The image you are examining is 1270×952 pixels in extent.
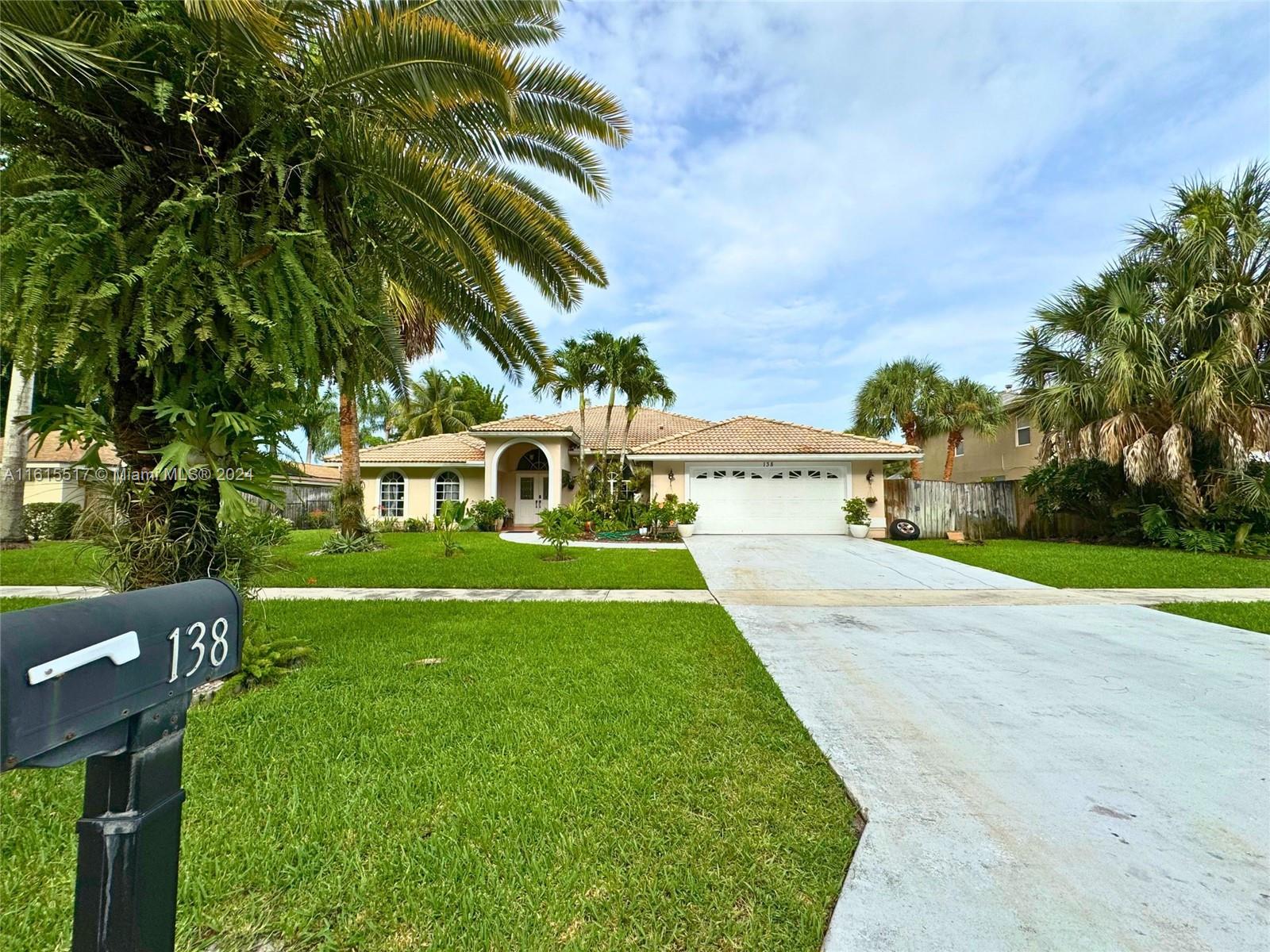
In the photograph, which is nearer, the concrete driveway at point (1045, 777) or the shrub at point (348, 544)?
the concrete driveway at point (1045, 777)

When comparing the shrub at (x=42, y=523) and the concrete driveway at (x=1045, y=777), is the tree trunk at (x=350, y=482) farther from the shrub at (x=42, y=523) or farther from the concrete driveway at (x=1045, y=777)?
the concrete driveway at (x=1045, y=777)

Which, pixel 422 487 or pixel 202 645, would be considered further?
pixel 422 487

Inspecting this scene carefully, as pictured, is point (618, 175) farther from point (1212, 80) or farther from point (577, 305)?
point (1212, 80)

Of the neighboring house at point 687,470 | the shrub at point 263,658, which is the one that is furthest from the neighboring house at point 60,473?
the neighboring house at point 687,470

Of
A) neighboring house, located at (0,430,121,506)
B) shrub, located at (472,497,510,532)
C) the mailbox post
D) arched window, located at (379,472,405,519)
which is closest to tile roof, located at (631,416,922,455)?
shrub, located at (472,497,510,532)

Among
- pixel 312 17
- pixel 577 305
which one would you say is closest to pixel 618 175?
pixel 577 305

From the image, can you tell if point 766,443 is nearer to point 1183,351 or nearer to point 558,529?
point 558,529

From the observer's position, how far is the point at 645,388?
58.2 feet

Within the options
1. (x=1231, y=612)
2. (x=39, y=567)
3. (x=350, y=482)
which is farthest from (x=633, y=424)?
(x=1231, y=612)

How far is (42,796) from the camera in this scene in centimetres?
293

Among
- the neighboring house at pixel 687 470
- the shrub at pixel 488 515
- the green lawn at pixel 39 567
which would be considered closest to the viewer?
the green lawn at pixel 39 567

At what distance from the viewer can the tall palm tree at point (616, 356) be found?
17.1 meters

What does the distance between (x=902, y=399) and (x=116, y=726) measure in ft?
87.1

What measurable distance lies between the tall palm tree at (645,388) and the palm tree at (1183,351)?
1082 centimetres
